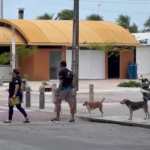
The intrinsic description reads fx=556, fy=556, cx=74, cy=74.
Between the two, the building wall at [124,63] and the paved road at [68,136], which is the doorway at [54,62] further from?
the paved road at [68,136]

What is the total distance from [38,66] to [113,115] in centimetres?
2375

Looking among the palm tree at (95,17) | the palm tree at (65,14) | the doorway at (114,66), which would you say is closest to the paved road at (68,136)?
the doorway at (114,66)

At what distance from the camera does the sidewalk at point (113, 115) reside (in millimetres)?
17281

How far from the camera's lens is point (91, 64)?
4512 centimetres

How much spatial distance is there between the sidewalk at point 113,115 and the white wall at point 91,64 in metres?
20.4

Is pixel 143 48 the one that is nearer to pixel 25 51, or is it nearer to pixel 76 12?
pixel 25 51

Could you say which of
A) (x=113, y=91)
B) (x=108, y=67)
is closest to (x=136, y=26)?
(x=108, y=67)

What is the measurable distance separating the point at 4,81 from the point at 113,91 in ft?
29.2

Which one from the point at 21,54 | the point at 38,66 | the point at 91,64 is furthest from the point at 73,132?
the point at 91,64

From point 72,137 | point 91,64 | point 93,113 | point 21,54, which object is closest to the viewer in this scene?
point 72,137

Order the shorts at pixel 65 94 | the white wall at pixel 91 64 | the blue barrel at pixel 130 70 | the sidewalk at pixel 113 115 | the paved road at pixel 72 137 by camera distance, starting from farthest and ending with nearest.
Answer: the blue barrel at pixel 130 70 → the white wall at pixel 91 64 → the shorts at pixel 65 94 → the sidewalk at pixel 113 115 → the paved road at pixel 72 137

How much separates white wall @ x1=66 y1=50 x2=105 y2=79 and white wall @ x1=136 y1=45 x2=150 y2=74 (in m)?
7.04

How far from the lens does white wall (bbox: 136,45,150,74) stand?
170ft

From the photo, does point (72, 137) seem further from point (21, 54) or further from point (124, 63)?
point (124, 63)
